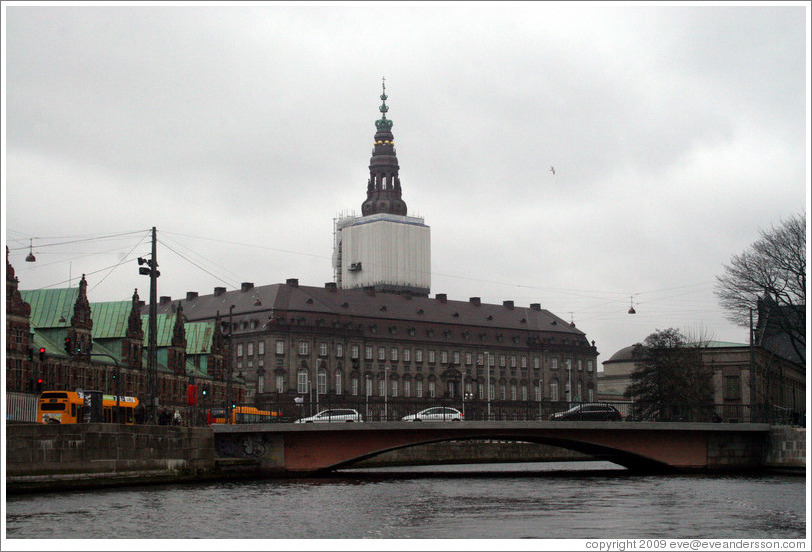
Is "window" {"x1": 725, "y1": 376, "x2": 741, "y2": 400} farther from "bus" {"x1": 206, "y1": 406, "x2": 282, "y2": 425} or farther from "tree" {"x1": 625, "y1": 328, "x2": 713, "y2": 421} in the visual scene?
"bus" {"x1": 206, "y1": 406, "x2": 282, "y2": 425}

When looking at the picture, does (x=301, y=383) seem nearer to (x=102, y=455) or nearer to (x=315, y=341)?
(x=315, y=341)

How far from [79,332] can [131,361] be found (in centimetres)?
1198

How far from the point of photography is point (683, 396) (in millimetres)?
133250

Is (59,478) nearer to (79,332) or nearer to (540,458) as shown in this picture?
(79,332)

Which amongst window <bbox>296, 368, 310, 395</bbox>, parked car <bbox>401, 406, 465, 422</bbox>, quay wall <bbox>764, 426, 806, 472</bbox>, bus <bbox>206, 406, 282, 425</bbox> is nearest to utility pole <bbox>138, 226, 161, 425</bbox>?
bus <bbox>206, 406, 282, 425</bbox>

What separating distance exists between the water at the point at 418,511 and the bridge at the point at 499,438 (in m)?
4.54

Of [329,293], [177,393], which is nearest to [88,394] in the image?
[177,393]

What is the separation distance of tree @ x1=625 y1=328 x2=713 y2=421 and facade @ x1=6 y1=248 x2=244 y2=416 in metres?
45.2

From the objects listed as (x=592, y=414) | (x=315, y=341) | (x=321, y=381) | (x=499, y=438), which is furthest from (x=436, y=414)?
(x=315, y=341)

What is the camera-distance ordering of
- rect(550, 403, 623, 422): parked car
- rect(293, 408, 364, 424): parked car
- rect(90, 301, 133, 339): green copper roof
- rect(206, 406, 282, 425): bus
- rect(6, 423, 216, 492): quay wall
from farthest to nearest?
rect(90, 301, 133, 339): green copper roof, rect(550, 403, 623, 422): parked car, rect(293, 408, 364, 424): parked car, rect(206, 406, 282, 425): bus, rect(6, 423, 216, 492): quay wall

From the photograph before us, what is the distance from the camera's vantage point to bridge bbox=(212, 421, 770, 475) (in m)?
79.7

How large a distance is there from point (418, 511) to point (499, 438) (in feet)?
103

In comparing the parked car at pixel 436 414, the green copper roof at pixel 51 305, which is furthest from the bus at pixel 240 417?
the green copper roof at pixel 51 305

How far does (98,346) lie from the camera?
4695 inches
